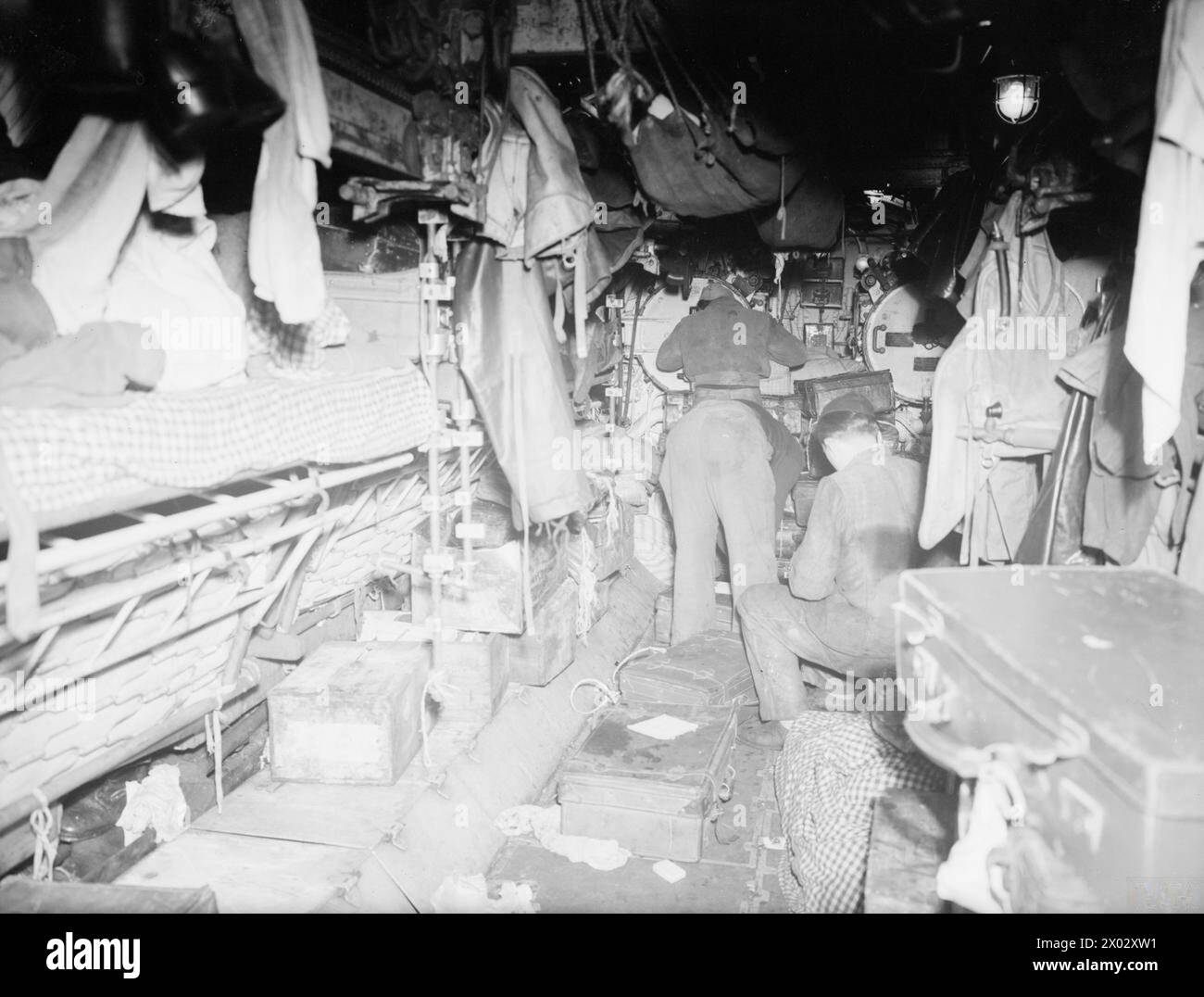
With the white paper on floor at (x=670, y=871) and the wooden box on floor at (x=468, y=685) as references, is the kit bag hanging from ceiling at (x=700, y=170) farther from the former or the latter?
the white paper on floor at (x=670, y=871)

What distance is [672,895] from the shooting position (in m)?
3.53

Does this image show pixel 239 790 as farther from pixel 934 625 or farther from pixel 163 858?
pixel 934 625

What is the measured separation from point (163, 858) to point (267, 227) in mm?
2590

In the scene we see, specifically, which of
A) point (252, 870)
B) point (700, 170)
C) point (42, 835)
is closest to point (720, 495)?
point (700, 170)

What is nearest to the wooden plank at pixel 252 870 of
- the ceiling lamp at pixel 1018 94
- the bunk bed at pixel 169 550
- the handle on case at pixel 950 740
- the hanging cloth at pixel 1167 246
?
the bunk bed at pixel 169 550

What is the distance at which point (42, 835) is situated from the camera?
2.79 metres

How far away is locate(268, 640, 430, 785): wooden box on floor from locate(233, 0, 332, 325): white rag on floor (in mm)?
1929

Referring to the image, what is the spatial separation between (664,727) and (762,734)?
37.6 inches

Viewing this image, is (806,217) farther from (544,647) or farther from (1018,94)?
(544,647)

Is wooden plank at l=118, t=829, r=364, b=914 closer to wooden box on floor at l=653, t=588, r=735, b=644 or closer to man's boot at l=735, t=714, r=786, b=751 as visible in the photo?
man's boot at l=735, t=714, r=786, b=751

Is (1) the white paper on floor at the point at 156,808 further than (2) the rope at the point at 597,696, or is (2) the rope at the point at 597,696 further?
(2) the rope at the point at 597,696

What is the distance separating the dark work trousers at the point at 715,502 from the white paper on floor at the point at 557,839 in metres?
2.28

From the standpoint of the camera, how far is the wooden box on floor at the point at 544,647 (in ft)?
15.9

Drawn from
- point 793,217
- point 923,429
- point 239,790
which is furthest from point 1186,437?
point 923,429
